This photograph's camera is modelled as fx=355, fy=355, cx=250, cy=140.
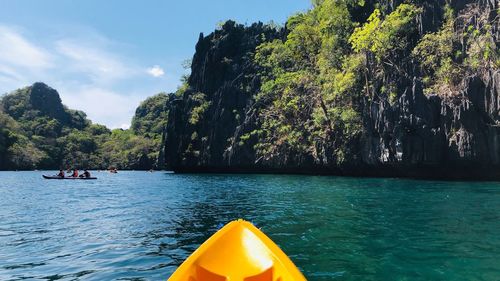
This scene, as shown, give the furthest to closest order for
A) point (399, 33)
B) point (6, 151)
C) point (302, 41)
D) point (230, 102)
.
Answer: point (6, 151)
point (230, 102)
point (302, 41)
point (399, 33)

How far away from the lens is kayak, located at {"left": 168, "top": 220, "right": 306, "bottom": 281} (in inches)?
191

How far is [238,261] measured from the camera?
5270mm

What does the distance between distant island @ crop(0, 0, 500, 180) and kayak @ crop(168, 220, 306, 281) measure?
8843 millimetres

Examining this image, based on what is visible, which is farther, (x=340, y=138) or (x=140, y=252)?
(x=340, y=138)

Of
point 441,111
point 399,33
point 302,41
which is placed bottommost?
→ point 441,111

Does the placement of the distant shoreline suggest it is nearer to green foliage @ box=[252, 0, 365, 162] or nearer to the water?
green foliage @ box=[252, 0, 365, 162]

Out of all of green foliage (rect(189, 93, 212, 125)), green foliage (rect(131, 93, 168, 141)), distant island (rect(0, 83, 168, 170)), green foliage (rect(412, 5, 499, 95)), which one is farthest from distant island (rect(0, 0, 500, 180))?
green foliage (rect(131, 93, 168, 141))

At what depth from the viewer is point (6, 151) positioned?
9825 centimetres

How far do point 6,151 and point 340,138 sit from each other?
316 ft

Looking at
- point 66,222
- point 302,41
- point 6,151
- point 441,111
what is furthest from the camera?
point 6,151

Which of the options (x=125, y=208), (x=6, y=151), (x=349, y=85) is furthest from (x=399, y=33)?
(x=6, y=151)

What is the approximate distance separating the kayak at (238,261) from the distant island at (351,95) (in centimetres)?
884

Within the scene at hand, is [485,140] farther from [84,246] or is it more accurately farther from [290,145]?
[84,246]

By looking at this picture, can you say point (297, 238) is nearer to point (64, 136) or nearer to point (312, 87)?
point (312, 87)
